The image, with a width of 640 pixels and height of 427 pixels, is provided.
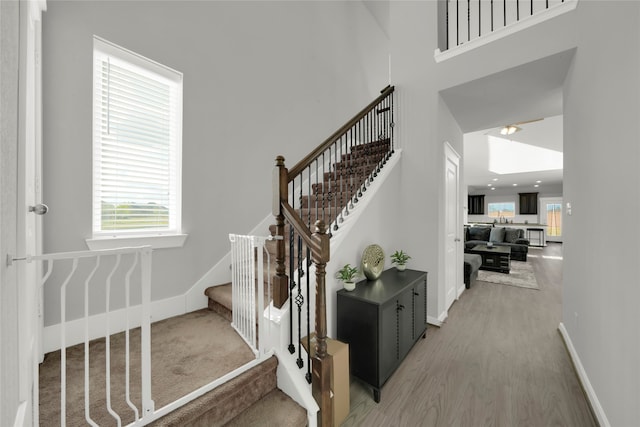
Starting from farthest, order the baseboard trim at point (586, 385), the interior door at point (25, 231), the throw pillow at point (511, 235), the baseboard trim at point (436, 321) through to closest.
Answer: the throw pillow at point (511, 235), the baseboard trim at point (436, 321), the baseboard trim at point (586, 385), the interior door at point (25, 231)

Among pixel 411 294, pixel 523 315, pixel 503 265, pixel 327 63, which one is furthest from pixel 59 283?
pixel 503 265

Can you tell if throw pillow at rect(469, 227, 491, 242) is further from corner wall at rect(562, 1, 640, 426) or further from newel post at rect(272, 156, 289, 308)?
newel post at rect(272, 156, 289, 308)

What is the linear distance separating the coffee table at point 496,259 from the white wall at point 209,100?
4953mm

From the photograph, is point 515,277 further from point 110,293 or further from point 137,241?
point 110,293

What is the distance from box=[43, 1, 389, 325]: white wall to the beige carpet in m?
0.38

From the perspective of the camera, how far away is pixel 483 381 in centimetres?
218

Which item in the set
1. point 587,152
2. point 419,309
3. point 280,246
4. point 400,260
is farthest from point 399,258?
point 587,152

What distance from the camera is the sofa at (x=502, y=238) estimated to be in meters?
7.65

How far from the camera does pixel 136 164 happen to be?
7.63 feet

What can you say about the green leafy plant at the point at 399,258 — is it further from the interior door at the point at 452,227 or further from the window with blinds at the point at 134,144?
the window with blinds at the point at 134,144

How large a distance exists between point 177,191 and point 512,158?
8.94 meters

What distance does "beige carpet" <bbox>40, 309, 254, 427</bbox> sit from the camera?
4.51ft

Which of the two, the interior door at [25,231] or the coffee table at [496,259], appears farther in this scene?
the coffee table at [496,259]

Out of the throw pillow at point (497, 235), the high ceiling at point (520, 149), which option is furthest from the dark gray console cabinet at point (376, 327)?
the throw pillow at point (497, 235)
